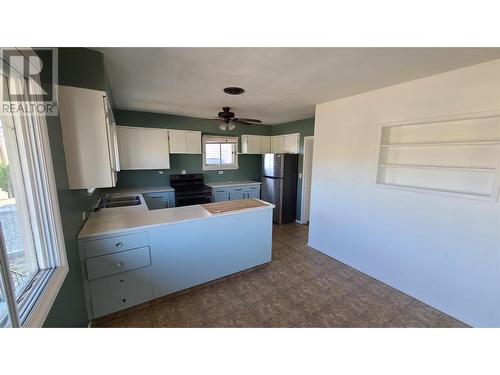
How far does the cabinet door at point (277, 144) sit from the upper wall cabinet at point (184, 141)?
1955 mm

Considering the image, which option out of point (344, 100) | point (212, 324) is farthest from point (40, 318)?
point (344, 100)

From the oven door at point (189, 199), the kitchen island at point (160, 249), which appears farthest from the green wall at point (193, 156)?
the kitchen island at point (160, 249)

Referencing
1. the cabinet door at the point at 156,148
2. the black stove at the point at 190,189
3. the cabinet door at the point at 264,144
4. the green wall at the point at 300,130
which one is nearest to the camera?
the cabinet door at the point at 156,148

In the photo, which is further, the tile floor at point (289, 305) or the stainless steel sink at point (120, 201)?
the stainless steel sink at point (120, 201)

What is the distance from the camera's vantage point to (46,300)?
38.3 inches

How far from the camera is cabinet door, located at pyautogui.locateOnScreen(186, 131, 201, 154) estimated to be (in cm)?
418

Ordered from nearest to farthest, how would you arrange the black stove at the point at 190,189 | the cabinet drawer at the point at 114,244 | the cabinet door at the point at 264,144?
the cabinet drawer at the point at 114,244, the black stove at the point at 190,189, the cabinet door at the point at 264,144

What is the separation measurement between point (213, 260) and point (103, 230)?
1.13m

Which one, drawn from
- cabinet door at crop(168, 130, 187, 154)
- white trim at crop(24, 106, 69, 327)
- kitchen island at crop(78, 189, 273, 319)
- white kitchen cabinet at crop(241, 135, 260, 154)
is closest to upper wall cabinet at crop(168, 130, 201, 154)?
cabinet door at crop(168, 130, 187, 154)

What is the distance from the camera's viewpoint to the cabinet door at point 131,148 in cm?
352

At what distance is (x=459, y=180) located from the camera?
1.89 metres

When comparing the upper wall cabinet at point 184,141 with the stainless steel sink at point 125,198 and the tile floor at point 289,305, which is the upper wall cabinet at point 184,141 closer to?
the stainless steel sink at point 125,198
